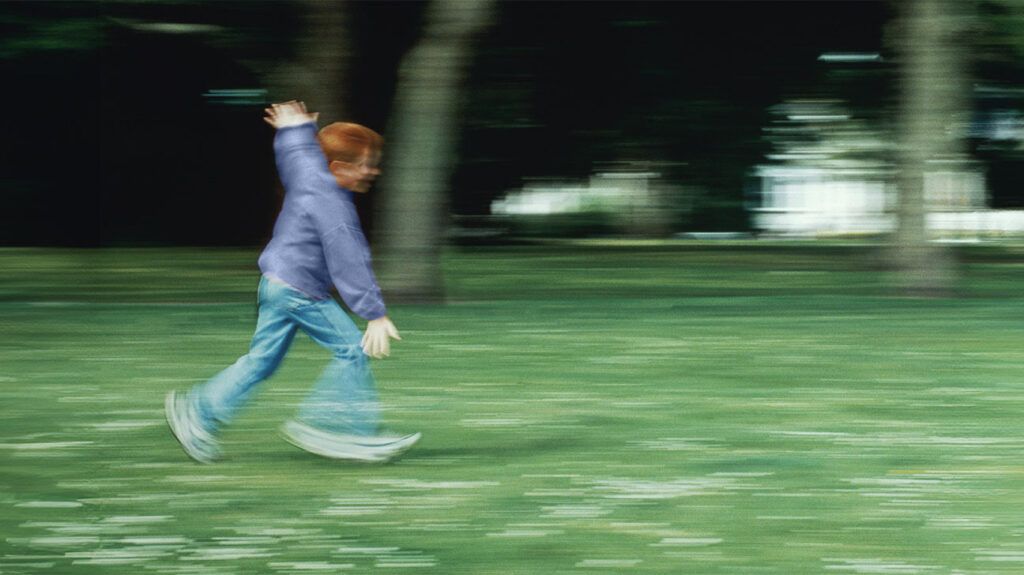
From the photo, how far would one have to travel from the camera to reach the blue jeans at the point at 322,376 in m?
6.73

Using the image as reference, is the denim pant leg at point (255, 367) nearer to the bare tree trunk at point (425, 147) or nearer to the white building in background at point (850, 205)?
the bare tree trunk at point (425, 147)

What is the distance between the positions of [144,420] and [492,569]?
366cm

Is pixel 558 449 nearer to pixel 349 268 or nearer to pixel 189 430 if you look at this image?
pixel 349 268

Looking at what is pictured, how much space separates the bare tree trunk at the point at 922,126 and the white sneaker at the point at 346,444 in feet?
32.7

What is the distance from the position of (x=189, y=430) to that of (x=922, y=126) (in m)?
10.3

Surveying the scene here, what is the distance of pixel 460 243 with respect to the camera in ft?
102

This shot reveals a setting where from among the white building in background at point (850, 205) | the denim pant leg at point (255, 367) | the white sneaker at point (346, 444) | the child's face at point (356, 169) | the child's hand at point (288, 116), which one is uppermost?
the child's hand at point (288, 116)

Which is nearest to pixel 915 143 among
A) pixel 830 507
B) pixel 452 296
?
pixel 452 296

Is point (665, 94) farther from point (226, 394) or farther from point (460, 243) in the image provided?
point (226, 394)

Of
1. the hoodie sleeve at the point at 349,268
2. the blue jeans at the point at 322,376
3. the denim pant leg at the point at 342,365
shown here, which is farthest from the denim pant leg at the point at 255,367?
the hoodie sleeve at the point at 349,268

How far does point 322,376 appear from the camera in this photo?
6.86 metres

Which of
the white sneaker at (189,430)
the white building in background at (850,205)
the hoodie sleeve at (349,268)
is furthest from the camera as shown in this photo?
the white building in background at (850,205)

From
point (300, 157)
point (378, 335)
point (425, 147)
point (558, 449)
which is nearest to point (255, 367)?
point (378, 335)

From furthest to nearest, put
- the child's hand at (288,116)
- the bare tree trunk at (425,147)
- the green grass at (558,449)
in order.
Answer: the bare tree trunk at (425,147)
the child's hand at (288,116)
the green grass at (558,449)
